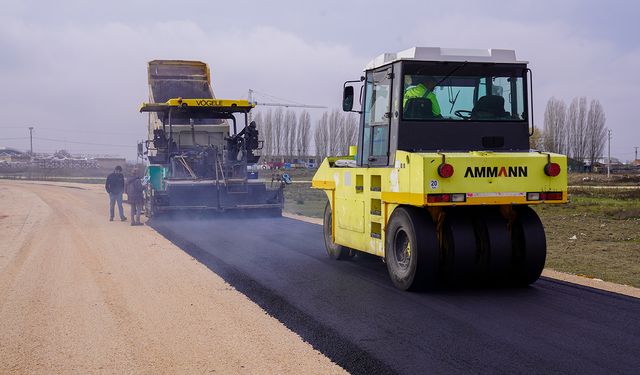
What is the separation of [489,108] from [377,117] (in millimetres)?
1394

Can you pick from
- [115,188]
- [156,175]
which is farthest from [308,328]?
[115,188]

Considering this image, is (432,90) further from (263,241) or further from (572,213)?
(572,213)

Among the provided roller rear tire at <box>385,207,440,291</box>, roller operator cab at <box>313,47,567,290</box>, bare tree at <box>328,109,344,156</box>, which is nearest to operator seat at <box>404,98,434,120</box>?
roller operator cab at <box>313,47,567,290</box>

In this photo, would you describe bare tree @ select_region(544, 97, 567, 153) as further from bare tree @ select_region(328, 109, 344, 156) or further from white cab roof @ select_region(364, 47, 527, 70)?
white cab roof @ select_region(364, 47, 527, 70)

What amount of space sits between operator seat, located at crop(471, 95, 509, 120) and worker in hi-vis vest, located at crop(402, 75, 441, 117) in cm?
49

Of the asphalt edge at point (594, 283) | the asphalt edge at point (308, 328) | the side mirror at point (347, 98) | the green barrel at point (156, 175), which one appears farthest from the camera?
the green barrel at point (156, 175)

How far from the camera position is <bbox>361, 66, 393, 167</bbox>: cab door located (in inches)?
342

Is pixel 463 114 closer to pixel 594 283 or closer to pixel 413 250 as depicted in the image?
pixel 413 250

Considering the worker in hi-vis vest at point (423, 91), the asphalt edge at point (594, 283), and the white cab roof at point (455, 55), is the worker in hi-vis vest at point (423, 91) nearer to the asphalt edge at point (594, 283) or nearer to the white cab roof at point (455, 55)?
the white cab roof at point (455, 55)

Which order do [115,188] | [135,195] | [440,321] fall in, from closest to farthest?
[440,321] → [135,195] → [115,188]

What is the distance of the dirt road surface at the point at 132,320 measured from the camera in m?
5.44

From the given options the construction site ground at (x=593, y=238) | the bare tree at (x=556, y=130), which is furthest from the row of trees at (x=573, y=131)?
the construction site ground at (x=593, y=238)

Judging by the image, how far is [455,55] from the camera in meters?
8.52

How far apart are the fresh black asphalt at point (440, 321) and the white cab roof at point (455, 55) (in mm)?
2735
